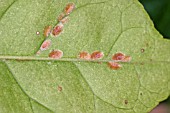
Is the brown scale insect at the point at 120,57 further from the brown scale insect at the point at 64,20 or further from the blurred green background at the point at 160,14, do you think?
the blurred green background at the point at 160,14

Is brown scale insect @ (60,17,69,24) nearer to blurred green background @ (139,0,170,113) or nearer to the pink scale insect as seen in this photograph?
the pink scale insect

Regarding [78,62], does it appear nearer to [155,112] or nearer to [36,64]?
[36,64]

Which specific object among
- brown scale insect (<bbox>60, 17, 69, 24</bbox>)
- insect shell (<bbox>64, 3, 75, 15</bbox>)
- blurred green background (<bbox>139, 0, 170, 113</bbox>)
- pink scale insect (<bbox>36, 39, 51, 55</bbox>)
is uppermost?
insect shell (<bbox>64, 3, 75, 15</bbox>)

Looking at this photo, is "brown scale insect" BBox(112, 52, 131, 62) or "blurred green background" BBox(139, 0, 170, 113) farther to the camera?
"blurred green background" BBox(139, 0, 170, 113)

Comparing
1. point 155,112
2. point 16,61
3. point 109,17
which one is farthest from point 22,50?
point 155,112

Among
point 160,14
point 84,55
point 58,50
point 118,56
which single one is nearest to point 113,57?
point 118,56

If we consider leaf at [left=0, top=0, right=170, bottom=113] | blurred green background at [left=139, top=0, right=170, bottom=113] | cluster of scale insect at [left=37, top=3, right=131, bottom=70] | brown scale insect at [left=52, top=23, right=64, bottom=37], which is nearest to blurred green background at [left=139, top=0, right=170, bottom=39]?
blurred green background at [left=139, top=0, right=170, bottom=113]

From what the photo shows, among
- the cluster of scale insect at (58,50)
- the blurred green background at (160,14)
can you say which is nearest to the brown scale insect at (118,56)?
the cluster of scale insect at (58,50)
